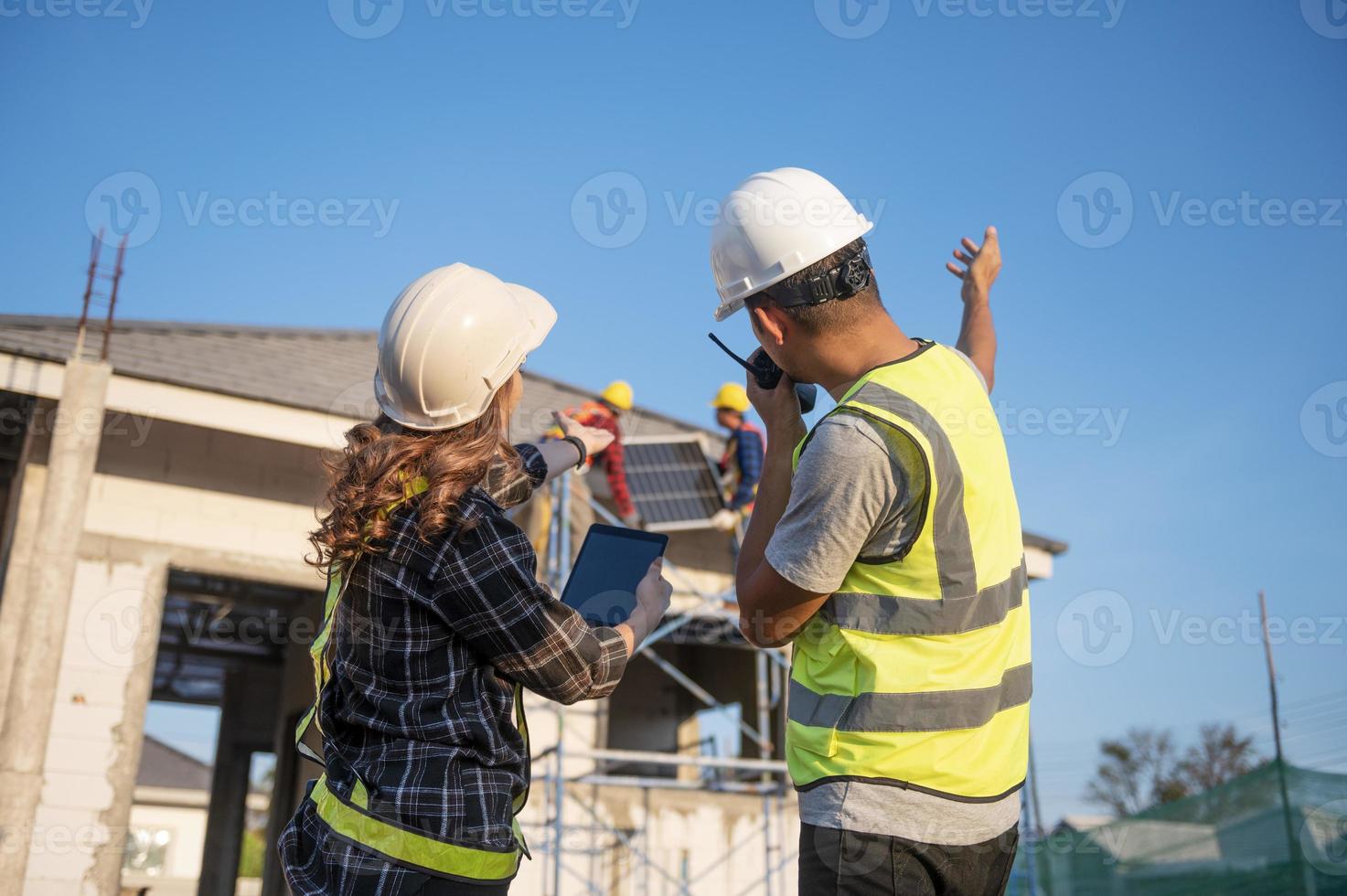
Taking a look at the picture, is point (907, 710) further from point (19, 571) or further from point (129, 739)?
point (19, 571)

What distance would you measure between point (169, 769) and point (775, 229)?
50543 millimetres

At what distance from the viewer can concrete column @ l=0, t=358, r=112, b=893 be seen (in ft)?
24.9

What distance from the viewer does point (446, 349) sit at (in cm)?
257

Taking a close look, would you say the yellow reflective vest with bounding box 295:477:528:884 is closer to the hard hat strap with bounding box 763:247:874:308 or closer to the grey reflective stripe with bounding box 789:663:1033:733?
the grey reflective stripe with bounding box 789:663:1033:733

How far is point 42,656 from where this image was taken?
7.79m

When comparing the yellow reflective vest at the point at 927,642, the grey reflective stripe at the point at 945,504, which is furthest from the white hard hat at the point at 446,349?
the grey reflective stripe at the point at 945,504

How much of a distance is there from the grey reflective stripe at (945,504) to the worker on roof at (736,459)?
8811mm

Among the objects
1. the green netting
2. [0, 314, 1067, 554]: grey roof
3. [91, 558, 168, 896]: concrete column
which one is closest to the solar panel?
[0, 314, 1067, 554]: grey roof

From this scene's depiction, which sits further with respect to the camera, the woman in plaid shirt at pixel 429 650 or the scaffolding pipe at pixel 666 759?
the scaffolding pipe at pixel 666 759

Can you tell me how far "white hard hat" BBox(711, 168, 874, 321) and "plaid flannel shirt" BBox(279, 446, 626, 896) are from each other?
2.52 feet

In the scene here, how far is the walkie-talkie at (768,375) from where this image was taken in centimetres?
246

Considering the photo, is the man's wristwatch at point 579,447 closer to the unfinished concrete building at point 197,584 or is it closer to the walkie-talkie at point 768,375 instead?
the walkie-talkie at point 768,375

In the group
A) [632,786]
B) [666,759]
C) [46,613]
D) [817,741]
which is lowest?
[632,786]

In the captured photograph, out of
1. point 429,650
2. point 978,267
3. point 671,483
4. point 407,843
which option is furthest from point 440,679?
point 671,483
